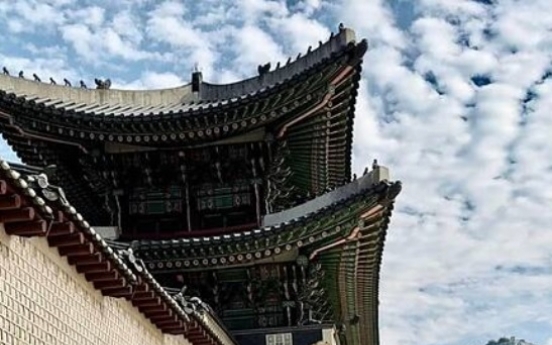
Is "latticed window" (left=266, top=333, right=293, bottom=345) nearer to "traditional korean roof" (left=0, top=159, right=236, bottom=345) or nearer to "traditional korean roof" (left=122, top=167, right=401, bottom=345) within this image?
"traditional korean roof" (left=122, top=167, right=401, bottom=345)

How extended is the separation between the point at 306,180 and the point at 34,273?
1648 cm

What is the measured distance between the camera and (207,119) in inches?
888

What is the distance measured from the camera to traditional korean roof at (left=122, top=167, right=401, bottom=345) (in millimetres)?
20516

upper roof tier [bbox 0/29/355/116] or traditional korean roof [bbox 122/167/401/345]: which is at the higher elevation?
upper roof tier [bbox 0/29/355/116]

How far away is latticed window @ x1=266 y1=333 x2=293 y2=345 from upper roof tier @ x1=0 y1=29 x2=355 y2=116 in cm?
611

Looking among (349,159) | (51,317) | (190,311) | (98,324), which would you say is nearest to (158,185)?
(349,159)

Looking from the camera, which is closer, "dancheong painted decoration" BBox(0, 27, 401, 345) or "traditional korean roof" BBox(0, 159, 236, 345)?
"traditional korean roof" BBox(0, 159, 236, 345)

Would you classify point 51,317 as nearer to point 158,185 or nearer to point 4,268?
point 4,268

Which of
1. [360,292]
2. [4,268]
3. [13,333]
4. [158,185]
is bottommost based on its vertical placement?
[13,333]

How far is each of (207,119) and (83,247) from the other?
12495 mm

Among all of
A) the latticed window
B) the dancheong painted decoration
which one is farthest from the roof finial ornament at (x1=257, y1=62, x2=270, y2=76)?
the latticed window

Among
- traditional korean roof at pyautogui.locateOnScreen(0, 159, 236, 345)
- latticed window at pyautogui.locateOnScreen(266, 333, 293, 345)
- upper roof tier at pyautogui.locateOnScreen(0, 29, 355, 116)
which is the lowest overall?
traditional korean roof at pyautogui.locateOnScreen(0, 159, 236, 345)

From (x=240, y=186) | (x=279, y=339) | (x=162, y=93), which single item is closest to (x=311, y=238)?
(x=279, y=339)

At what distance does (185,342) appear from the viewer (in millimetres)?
16359
